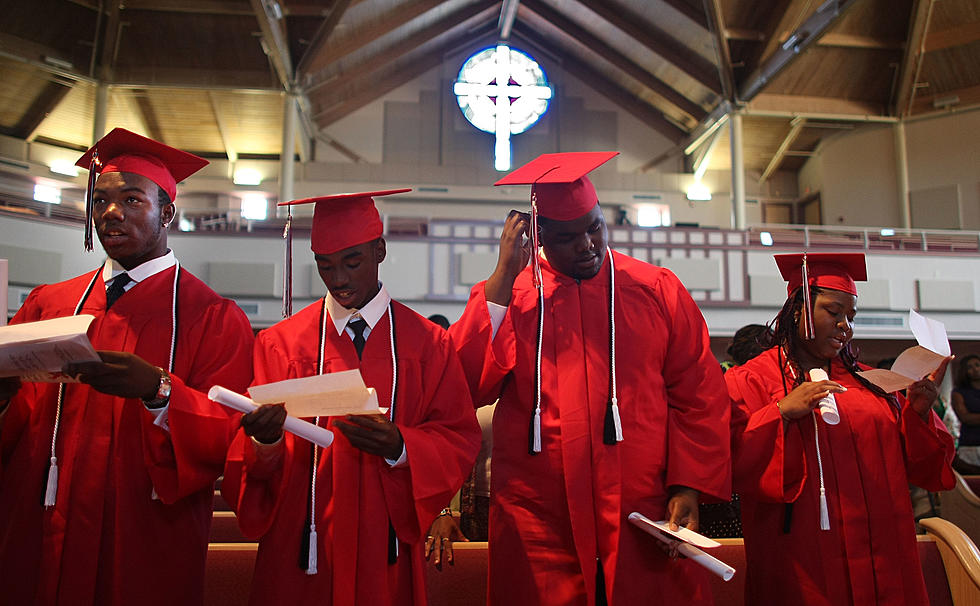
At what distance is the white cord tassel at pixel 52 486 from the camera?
1800mm

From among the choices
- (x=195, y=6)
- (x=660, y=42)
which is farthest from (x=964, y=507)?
(x=195, y=6)

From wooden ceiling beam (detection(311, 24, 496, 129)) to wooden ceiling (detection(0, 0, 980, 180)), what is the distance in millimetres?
51

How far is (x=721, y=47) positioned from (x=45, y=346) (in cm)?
1344

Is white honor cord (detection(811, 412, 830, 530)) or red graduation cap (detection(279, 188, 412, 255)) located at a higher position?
red graduation cap (detection(279, 188, 412, 255))

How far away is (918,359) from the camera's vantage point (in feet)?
7.18

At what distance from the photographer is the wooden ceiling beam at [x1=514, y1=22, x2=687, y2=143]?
667 inches

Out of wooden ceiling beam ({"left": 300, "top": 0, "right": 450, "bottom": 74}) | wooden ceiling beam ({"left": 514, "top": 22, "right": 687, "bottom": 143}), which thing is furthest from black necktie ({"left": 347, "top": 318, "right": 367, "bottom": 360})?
wooden ceiling beam ({"left": 514, "top": 22, "right": 687, "bottom": 143})

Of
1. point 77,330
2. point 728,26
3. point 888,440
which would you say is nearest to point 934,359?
point 888,440

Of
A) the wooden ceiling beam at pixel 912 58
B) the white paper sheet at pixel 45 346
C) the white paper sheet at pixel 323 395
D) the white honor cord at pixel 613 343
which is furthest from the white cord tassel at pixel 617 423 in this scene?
the wooden ceiling beam at pixel 912 58

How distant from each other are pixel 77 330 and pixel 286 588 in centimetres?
76

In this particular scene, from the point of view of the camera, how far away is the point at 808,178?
16.3m

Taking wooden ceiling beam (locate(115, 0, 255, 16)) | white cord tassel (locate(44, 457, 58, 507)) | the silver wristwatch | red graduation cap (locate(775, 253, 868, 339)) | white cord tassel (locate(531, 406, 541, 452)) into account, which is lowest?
white cord tassel (locate(44, 457, 58, 507))

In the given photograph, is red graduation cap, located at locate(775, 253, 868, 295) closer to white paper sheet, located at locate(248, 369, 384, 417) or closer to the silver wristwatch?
white paper sheet, located at locate(248, 369, 384, 417)

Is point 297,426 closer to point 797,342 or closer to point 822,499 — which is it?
point 822,499
